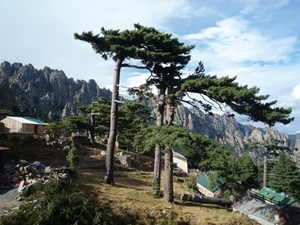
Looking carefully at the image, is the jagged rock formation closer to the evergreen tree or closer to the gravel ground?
the evergreen tree

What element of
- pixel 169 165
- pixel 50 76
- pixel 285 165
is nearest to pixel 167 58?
pixel 169 165

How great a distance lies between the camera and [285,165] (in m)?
39.4

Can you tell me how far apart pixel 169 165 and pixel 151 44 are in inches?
302

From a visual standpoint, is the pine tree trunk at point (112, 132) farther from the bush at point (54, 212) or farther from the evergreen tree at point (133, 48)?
the bush at point (54, 212)

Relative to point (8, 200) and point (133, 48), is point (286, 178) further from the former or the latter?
point (8, 200)

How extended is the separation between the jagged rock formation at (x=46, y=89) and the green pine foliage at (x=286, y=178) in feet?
322

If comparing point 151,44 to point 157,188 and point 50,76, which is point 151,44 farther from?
point 50,76

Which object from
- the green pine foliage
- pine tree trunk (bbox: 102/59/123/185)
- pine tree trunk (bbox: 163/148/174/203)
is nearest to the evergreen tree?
pine tree trunk (bbox: 102/59/123/185)

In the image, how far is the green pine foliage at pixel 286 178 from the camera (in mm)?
37250

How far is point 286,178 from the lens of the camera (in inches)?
1502

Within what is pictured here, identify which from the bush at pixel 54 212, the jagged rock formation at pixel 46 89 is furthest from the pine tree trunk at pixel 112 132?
the jagged rock formation at pixel 46 89

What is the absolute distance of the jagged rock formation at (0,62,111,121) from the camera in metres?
120

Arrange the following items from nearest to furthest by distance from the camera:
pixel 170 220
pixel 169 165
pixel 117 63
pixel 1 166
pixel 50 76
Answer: pixel 170 220, pixel 1 166, pixel 169 165, pixel 117 63, pixel 50 76

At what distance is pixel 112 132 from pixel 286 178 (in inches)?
1388
